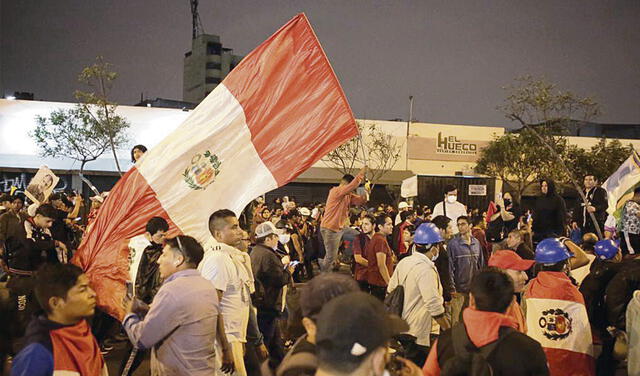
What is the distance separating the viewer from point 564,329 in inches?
205

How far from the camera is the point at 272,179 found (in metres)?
5.75

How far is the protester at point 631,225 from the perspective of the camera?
345 inches

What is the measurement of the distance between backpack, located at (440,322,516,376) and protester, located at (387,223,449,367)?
92.2 inches

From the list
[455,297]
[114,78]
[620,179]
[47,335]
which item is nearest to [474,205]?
[114,78]

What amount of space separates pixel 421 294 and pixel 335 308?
402 cm

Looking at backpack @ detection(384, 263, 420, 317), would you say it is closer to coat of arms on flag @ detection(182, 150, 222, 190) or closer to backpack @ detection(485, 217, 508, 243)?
coat of arms on flag @ detection(182, 150, 222, 190)

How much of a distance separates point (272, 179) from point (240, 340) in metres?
1.46

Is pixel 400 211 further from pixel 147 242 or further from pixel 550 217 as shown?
pixel 147 242

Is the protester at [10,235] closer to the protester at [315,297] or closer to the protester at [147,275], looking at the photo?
the protester at [147,275]

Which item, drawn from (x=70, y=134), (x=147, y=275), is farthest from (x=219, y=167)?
(x=70, y=134)

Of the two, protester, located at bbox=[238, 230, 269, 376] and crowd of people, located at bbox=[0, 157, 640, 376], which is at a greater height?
crowd of people, located at bbox=[0, 157, 640, 376]

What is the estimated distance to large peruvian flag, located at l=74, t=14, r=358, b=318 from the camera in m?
5.54

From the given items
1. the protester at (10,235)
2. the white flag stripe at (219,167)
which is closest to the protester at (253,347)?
the white flag stripe at (219,167)

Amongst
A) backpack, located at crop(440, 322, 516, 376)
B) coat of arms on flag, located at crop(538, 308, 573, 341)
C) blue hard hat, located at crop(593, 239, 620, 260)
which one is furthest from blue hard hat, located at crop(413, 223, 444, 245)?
backpack, located at crop(440, 322, 516, 376)
